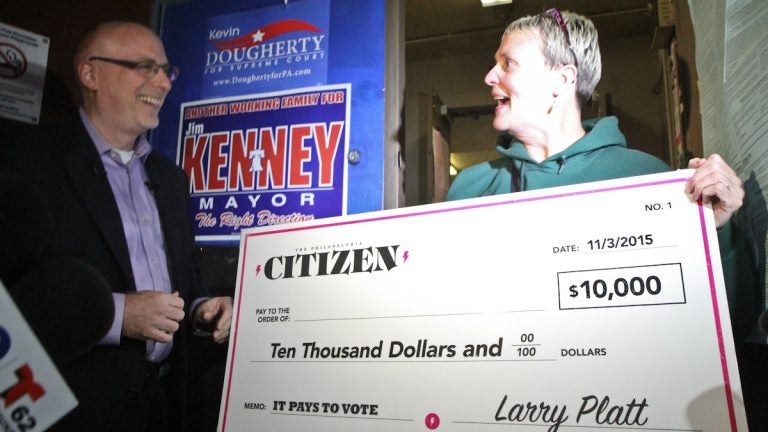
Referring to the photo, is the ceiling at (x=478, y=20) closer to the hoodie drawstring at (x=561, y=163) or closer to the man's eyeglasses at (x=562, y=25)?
the man's eyeglasses at (x=562, y=25)

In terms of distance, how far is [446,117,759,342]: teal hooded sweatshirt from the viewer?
98 cm

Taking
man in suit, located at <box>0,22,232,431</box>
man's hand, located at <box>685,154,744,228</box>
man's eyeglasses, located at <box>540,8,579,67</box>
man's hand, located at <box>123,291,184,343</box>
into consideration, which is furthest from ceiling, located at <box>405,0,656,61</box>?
man's hand, located at <box>123,291,184,343</box>

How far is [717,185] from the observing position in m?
0.86

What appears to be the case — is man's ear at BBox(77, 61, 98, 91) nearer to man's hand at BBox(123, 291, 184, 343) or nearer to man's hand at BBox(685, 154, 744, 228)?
man's hand at BBox(123, 291, 184, 343)

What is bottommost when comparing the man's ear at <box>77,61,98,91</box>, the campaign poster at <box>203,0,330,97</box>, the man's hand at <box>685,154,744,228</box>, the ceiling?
the man's hand at <box>685,154,744,228</box>

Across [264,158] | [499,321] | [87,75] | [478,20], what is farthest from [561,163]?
[478,20]

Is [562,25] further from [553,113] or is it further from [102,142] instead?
[102,142]

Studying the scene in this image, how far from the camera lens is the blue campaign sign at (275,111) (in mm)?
1545

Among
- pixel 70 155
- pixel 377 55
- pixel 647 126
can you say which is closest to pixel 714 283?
pixel 377 55

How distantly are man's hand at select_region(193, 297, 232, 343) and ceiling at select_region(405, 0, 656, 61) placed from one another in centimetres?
261

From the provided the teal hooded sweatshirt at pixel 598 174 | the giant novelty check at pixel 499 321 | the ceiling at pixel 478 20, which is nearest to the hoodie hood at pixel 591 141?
the teal hooded sweatshirt at pixel 598 174

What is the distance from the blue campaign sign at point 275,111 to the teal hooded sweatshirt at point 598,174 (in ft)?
1.03

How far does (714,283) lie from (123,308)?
125 centimetres

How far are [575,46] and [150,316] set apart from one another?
1206 millimetres
